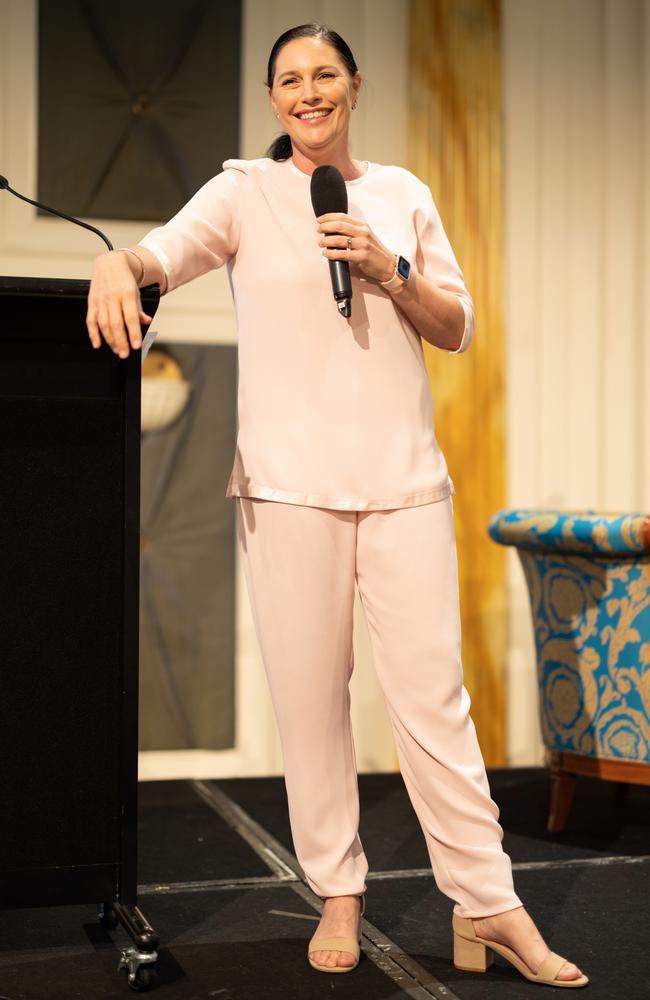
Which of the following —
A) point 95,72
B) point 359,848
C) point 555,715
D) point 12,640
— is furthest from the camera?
point 95,72

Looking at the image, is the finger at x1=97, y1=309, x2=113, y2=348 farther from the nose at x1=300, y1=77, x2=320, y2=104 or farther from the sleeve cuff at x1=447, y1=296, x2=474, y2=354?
the sleeve cuff at x1=447, y1=296, x2=474, y2=354

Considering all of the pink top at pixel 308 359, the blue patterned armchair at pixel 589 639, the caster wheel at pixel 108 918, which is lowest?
the caster wheel at pixel 108 918

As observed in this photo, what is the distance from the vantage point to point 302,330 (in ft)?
7.01

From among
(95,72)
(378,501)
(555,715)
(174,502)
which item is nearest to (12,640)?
(378,501)

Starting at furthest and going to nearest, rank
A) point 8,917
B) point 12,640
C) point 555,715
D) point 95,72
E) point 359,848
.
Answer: point 95,72
point 555,715
point 8,917
point 359,848
point 12,640

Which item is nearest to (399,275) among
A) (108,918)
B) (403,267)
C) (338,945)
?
(403,267)

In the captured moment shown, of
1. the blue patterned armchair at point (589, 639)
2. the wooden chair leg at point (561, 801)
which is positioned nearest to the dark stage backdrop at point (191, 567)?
the blue patterned armchair at point (589, 639)

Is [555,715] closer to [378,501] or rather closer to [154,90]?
[378,501]

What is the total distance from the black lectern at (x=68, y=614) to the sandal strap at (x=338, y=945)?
1.06 ft

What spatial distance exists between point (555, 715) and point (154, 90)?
2.46 m

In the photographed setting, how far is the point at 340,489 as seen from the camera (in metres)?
2.13

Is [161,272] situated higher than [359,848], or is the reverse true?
[161,272]

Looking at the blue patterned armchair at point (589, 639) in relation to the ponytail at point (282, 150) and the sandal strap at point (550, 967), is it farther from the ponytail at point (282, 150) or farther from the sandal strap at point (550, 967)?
the ponytail at point (282, 150)

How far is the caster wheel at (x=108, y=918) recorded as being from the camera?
2398 millimetres
